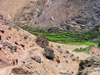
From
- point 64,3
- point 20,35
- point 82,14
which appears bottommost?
point 20,35

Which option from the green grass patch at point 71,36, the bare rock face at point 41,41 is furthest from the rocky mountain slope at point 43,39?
the green grass patch at point 71,36

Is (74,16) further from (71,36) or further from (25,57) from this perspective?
(25,57)

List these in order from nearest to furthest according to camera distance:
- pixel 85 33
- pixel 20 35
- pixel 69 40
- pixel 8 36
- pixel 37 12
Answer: pixel 8 36, pixel 20 35, pixel 69 40, pixel 85 33, pixel 37 12

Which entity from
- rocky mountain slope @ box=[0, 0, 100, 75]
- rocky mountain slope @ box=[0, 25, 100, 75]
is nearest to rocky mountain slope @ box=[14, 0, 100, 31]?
rocky mountain slope @ box=[0, 0, 100, 75]

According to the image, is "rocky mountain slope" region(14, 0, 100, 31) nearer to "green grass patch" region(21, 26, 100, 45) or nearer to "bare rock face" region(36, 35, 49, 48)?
"green grass patch" region(21, 26, 100, 45)

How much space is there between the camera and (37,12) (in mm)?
80500

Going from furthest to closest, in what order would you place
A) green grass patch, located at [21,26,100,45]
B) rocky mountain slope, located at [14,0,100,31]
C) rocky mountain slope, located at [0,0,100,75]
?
rocky mountain slope, located at [14,0,100,31], green grass patch, located at [21,26,100,45], rocky mountain slope, located at [0,0,100,75]

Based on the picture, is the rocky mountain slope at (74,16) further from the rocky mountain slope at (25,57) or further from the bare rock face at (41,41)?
the rocky mountain slope at (25,57)

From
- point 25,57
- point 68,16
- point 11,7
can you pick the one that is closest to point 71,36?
point 68,16

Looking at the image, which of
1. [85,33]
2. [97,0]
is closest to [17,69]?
[85,33]

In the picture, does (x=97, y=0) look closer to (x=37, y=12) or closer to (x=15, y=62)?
(x=37, y=12)

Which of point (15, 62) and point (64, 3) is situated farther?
point (64, 3)

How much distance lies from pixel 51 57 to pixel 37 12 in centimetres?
6563

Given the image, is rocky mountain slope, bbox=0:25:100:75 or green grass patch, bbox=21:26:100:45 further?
green grass patch, bbox=21:26:100:45
